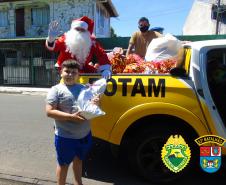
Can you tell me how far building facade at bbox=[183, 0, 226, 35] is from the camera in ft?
94.9

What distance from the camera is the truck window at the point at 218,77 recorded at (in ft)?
13.7

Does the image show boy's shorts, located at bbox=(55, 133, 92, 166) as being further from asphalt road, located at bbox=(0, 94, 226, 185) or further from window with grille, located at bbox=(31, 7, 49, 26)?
window with grille, located at bbox=(31, 7, 49, 26)

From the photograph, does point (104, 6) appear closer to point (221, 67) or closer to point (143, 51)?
point (143, 51)

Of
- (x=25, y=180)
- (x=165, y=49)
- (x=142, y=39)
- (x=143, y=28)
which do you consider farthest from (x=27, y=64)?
(x=25, y=180)

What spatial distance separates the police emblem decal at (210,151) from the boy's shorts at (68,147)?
50.8 inches

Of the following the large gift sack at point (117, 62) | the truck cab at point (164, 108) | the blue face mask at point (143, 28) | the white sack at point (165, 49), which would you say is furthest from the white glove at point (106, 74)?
the blue face mask at point (143, 28)

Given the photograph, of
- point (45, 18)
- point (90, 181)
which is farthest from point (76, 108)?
point (45, 18)

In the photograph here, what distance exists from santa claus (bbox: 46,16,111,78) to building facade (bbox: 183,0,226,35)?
932 inches

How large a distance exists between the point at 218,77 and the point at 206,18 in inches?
1195

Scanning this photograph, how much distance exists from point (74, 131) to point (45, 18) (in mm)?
22076

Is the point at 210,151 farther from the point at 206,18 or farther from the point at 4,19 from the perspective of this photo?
the point at 206,18

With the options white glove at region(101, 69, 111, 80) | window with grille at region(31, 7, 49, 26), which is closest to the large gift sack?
white glove at region(101, 69, 111, 80)

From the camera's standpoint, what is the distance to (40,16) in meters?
24.9

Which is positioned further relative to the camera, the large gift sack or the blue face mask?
the blue face mask
